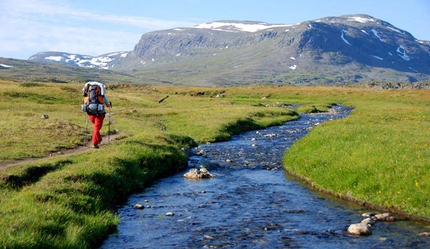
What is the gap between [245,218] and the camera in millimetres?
19766

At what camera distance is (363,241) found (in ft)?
54.4

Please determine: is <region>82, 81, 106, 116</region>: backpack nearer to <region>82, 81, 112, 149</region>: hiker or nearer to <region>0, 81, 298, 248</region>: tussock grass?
<region>82, 81, 112, 149</region>: hiker

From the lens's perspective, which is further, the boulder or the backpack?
the backpack

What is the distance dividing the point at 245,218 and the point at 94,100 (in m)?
13.9

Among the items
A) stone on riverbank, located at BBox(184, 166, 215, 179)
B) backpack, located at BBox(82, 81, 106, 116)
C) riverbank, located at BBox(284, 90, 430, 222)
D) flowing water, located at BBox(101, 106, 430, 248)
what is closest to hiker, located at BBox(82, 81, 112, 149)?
backpack, located at BBox(82, 81, 106, 116)

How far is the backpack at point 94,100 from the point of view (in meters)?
28.3

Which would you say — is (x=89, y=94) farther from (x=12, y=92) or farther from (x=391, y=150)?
(x=12, y=92)

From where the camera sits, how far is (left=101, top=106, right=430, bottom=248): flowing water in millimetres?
16641

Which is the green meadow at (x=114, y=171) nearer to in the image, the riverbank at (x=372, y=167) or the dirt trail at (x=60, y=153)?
the riverbank at (x=372, y=167)

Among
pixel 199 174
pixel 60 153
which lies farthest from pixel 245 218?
pixel 60 153

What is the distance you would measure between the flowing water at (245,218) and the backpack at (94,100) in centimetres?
621

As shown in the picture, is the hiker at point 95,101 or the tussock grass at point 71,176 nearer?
the tussock grass at point 71,176

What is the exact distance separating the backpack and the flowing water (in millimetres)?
6212

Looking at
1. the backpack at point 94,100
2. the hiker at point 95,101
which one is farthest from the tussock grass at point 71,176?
the backpack at point 94,100
